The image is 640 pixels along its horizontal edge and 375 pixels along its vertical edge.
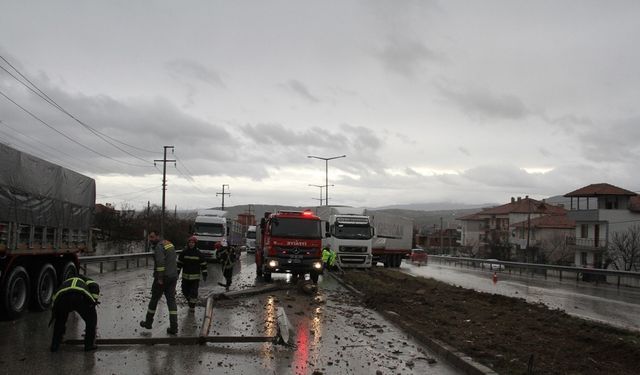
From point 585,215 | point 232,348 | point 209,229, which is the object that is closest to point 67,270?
point 232,348

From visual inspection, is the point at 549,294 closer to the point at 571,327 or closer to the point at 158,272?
the point at 571,327

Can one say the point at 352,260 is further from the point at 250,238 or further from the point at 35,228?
the point at 250,238

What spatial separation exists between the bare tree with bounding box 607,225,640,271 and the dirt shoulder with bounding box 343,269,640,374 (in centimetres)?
3992

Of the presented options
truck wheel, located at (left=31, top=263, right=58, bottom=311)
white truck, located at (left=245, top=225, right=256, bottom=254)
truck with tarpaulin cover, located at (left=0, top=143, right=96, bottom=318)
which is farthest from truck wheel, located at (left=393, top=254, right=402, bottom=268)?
truck wheel, located at (left=31, top=263, right=58, bottom=311)

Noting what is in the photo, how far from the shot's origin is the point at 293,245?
69.0 ft

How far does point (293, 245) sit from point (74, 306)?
13288 mm

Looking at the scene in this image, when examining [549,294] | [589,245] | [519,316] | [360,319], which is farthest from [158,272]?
[589,245]

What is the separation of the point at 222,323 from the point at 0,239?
4397 mm

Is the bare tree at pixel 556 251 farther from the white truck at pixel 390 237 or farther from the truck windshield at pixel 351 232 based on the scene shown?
the truck windshield at pixel 351 232

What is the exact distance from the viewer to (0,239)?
33.0 feet

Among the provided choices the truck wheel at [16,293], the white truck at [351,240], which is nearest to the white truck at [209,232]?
the white truck at [351,240]

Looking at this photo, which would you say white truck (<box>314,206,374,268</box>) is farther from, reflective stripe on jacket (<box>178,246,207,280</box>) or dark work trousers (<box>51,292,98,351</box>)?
dark work trousers (<box>51,292,98,351</box>)

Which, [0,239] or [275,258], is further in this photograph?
[275,258]

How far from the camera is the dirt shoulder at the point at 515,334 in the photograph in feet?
25.6
